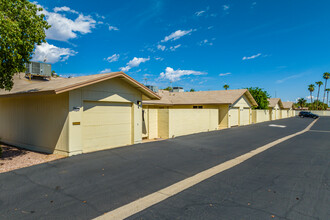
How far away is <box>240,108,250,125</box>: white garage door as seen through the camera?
86.0ft

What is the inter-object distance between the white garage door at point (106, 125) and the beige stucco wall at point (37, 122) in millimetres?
931

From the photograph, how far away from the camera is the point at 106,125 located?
397 inches

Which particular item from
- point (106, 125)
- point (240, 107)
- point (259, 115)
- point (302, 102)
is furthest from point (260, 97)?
point (302, 102)

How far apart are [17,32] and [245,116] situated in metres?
26.2

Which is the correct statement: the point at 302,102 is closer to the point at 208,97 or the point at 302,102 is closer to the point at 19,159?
the point at 208,97

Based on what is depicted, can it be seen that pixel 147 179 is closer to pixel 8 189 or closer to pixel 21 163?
pixel 8 189

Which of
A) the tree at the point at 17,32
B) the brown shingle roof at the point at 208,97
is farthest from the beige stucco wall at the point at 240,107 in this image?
the tree at the point at 17,32

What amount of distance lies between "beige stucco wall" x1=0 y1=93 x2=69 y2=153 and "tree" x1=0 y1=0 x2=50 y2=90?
1.89 m

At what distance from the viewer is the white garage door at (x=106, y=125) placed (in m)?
9.26

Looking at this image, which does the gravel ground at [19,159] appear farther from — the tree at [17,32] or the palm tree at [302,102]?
the palm tree at [302,102]

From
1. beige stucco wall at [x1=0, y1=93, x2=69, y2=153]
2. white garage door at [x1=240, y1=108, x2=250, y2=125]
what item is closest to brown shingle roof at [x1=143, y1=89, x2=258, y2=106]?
white garage door at [x1=240, y1=108, x2=250, y2=125]

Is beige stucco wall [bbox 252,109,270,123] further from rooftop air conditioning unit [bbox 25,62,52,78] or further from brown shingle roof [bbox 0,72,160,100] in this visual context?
rooftop air conditioning unit [bbox 25,62,52,78]

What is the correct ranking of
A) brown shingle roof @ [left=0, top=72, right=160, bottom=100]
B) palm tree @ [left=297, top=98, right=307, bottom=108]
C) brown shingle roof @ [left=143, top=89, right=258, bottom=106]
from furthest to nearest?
1. palm tree @ [left=297, top=98, right=307, bottom=108]
2. brown shingle roof @ [left=143, top=89, right=258, bottom=106]
3. brown shingle roof @ [left=0, top=72, right=160, bottom=100]

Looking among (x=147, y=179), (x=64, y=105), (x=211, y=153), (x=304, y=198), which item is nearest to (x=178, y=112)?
(x=211, y=153)
